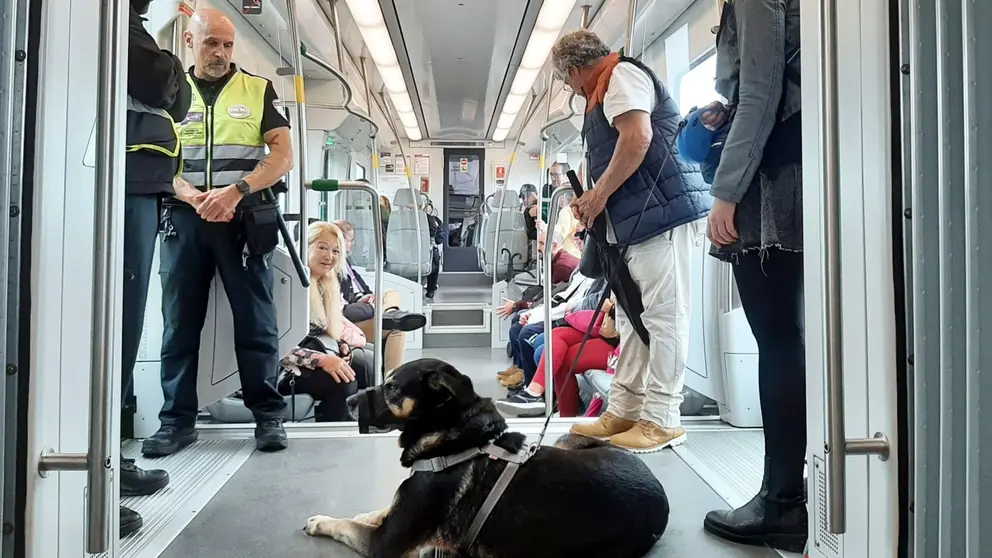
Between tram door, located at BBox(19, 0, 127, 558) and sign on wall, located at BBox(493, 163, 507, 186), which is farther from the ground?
sign on wall, located at BBox(493, 163, 507, 186)

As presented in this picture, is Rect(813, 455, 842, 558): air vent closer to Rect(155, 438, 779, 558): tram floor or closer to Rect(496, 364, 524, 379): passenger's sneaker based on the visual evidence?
Rect(155, 438, 779, 558): tram floor

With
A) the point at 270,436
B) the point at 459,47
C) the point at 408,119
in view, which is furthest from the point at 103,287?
the point at 408,119

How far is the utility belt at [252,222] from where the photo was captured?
2.42m

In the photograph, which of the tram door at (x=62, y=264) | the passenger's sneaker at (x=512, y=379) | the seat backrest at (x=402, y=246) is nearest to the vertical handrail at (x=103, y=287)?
the tram door at (x=62, y=264)

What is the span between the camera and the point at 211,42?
7.93ft

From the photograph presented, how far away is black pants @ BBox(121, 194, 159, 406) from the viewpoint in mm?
1896

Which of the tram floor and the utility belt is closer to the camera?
the tram floor

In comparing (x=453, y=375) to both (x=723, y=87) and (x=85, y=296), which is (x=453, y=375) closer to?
(x=85, y=296)

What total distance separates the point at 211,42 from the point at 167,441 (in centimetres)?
154

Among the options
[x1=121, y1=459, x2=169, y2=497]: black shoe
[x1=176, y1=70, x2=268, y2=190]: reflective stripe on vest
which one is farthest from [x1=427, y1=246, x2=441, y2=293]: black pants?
[x1=121, y1=459, x2=169, y2=497]: black shoe

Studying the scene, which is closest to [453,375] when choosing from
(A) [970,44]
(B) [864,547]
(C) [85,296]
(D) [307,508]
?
(D) [307,508]

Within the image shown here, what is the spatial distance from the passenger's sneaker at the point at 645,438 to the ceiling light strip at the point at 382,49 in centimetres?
391

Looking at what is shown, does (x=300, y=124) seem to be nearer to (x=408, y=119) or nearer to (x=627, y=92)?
(x=627, y=92)

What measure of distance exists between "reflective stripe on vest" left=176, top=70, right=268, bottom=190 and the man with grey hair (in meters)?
1.22
